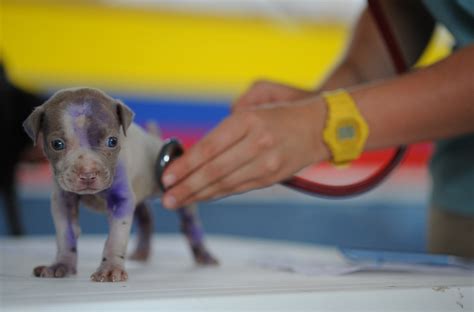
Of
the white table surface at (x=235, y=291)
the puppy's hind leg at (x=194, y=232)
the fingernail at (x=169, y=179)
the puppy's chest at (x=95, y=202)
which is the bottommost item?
the white table surface at (x=235, y=291)

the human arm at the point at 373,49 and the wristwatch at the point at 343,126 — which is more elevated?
the human arm at the point at 373,49

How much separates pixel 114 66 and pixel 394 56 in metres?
2.67

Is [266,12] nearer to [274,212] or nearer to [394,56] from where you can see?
[274,212]

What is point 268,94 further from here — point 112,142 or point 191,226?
point 112,142

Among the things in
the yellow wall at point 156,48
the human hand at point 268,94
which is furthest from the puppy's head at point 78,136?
the yellow wall at point 156,48

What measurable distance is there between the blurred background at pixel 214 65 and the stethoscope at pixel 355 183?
1672 millimetres

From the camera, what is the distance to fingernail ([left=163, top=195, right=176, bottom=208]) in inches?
25.6

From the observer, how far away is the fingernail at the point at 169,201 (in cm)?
65

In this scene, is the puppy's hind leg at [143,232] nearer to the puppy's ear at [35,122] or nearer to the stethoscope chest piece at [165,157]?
the stethoscope chest piece at [165,157]

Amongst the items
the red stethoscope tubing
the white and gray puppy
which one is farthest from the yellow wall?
the white and gray puppy

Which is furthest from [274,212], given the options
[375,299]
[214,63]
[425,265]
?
[375,299]

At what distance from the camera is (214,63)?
358 cm

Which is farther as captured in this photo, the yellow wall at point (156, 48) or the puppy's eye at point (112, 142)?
the yellow wall at point (156, 48)

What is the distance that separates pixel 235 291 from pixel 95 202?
0.65ft
